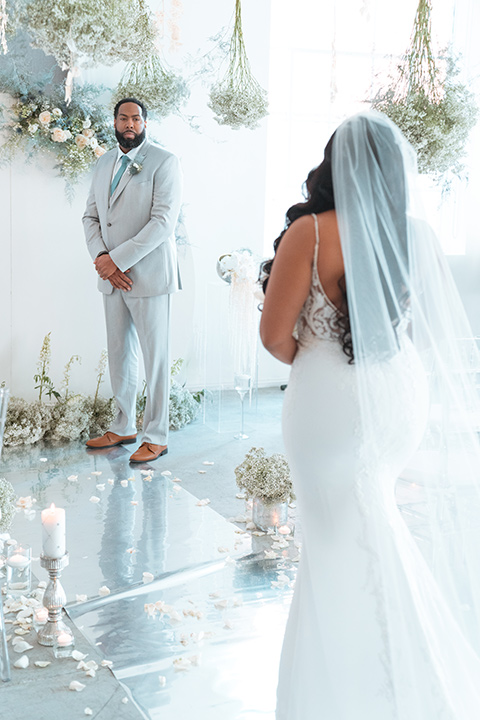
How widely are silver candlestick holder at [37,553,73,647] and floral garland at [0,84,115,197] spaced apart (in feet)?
12.1

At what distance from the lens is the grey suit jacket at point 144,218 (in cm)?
484

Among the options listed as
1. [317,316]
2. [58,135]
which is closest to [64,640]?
[317,316]

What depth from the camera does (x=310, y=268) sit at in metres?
2.00

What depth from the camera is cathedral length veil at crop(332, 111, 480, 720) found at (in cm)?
197

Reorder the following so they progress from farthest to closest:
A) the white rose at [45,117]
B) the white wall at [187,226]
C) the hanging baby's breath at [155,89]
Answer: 1. the white wall at [187,226]
2. the white rose at [45,117]
3. the hanging baby's breath at [155,89]

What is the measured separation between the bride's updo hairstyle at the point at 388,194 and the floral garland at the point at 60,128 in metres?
4.00

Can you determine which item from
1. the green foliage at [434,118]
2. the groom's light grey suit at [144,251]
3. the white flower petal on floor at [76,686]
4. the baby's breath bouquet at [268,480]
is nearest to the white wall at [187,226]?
the groom's light grey suit at [144,251]

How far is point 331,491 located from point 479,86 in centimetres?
678

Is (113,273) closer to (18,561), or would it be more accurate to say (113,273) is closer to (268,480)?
(268,480)

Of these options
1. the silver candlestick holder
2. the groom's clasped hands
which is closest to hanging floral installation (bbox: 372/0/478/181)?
the groom's clasped hands

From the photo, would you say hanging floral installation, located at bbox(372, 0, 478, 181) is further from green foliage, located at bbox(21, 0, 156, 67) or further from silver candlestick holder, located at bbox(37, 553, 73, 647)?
silver candlestick holder, located at bbox(37, 553, 73, 647)

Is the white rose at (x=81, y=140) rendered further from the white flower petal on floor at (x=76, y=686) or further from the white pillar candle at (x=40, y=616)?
the white flower petal on floor at (x=76, y=686)

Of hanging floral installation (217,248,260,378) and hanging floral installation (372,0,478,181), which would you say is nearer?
hanging floral installation (372,0,478,181)

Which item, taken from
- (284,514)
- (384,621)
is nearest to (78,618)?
(284,514)
